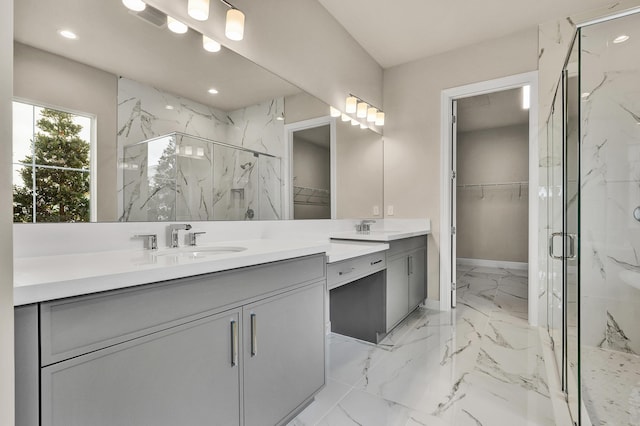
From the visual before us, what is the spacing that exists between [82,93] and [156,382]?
1.11 meters

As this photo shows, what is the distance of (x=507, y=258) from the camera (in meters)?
5.20

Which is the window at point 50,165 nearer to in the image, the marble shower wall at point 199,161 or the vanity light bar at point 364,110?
the marble shower wall at point 199,161

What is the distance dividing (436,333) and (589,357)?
1.09 meters

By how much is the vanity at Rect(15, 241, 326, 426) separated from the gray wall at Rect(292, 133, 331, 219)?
950mm

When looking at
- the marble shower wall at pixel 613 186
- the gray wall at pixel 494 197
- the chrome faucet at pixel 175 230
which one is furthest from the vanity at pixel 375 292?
the gray wall at pixel 494 197

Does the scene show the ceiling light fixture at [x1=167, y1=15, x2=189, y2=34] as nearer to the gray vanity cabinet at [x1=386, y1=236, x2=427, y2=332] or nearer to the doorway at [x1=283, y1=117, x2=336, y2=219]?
the doorway at [x1=283, y1=117, x2=336, y2=219]

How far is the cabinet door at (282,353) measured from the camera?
45.3 inches

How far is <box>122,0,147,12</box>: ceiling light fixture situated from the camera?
128 centimetres

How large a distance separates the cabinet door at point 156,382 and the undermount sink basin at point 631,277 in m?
2.29

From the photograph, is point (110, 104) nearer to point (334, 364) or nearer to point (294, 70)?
point (294, 70)

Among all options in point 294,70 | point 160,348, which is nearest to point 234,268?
point 160,348

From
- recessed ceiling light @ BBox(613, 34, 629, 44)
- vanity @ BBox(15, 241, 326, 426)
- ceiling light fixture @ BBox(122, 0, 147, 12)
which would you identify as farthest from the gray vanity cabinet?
ceiling light fixture @ BBox(122, 0, 147, 12)

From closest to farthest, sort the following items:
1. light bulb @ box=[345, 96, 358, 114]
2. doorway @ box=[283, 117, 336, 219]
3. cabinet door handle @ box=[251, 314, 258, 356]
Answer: cabinet door handle @ box=[251, 314, 258, 356]
doorway @ box=[283, 117, 336, 219]
light bulb @ box=[345, 96, 358, 114]

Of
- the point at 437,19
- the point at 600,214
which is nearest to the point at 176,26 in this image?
the point at 437,19
